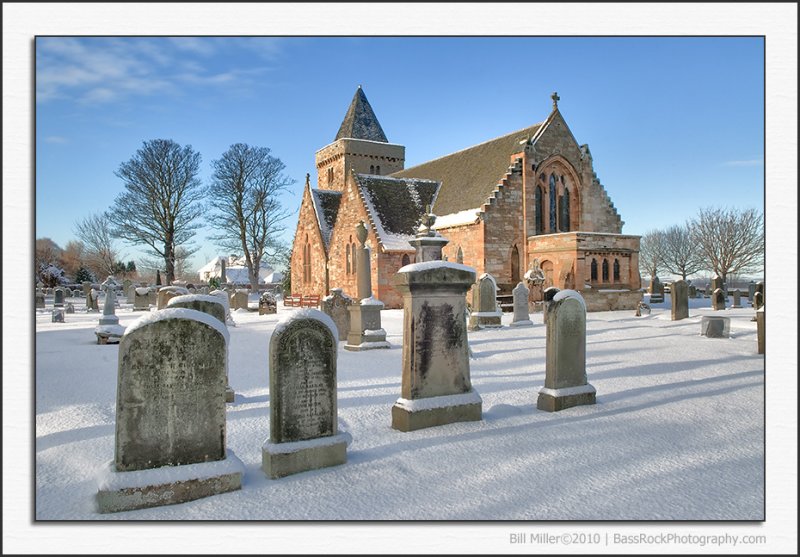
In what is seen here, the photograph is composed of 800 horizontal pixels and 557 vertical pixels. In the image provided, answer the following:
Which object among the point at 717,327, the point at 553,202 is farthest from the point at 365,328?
the point at 553,202

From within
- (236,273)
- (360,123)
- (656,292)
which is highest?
(360,123)

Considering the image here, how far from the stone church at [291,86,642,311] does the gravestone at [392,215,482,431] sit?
14.6 meters

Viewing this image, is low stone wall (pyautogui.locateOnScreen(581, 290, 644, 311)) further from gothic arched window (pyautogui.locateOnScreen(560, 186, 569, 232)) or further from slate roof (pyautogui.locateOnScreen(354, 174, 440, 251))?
slate roof (pyautogui.locateOnScreen(354, 174, 440, 251))

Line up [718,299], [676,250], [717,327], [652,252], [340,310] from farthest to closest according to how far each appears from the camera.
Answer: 1. [652,252]
2. [676,250]
3. [718,299]
4. [340,310]
5. [717,327]

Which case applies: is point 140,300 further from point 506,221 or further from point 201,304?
point 201,304

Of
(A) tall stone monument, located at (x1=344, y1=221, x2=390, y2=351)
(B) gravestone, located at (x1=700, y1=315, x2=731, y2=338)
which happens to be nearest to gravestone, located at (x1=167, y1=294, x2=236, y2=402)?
(A) tall stone monument, located at (x1=344, y1=221, x2=390, y2=351)

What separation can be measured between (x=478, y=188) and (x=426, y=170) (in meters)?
9.83

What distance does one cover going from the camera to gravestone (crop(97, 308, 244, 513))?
12.5 feet

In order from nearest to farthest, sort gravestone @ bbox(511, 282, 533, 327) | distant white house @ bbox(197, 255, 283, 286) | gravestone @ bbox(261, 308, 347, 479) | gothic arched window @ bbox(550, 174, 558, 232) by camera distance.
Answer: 1. gravestone @ bbox(261, 308, 347, 479)
2. gravestone @ bbox(511, 282, 533, 327)
3. gothic arched window @ bbox(550, 174, 558, 232)
4. distant white house @ bbox(197, 255, 283, 286)

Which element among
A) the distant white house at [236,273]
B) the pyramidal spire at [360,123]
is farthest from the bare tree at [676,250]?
the distant white house at [236,273]

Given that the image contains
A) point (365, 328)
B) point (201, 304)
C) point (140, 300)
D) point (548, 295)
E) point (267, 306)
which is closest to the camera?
point (201, 304)

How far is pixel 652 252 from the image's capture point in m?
52.9

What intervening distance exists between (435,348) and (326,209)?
97.6ft

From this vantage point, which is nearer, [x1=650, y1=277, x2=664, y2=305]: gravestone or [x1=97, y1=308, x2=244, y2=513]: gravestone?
[x1=97, y1=308, x2=244, y2=513]: gravestone
